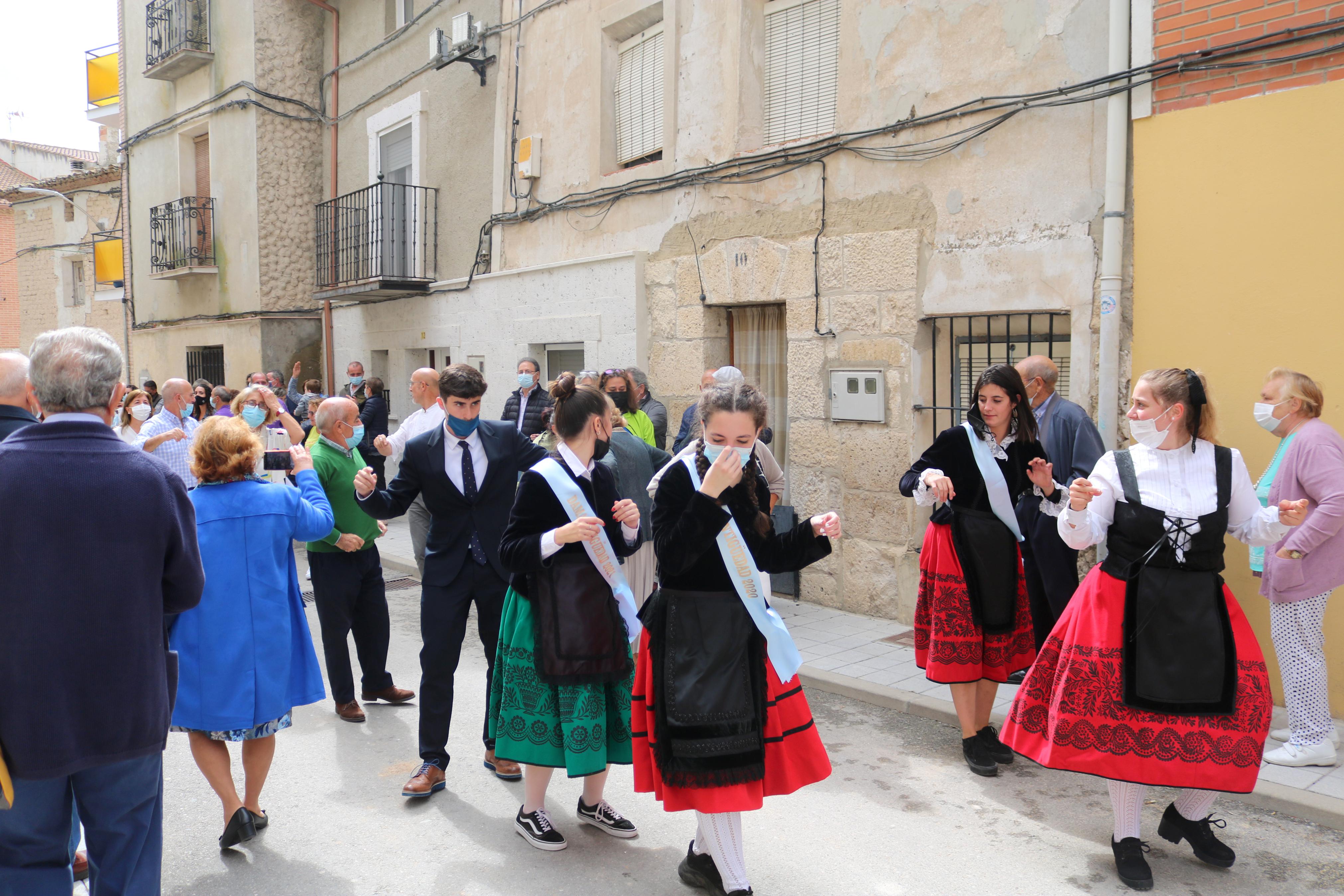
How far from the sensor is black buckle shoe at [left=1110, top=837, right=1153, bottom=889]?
351 cm

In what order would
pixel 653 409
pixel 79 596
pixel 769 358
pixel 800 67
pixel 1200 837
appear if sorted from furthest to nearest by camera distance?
pixel 769 358 → pixel 800 67 → pixel 653 409 → pixel 1200 837 → pixel 79 596

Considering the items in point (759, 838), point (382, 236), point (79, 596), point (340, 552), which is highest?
point (382, 236)

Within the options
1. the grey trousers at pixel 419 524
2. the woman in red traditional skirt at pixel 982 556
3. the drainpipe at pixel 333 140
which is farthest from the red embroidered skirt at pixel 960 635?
the drainpipe at pixel 333 140

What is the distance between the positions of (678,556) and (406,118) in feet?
38.2

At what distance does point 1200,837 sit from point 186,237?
17771 mm

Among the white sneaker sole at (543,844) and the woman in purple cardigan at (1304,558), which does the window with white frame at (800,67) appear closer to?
the woman in purple cardigan at (1304,558)

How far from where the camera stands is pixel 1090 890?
3525 mm

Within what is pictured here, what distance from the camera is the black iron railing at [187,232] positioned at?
17.1 m

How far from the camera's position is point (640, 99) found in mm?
9820

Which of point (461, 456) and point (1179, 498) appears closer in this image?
point (1179, 498)

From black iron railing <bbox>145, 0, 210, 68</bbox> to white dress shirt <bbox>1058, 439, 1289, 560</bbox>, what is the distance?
16.9m

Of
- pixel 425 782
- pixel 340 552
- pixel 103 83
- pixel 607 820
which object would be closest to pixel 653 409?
pixel 340 552

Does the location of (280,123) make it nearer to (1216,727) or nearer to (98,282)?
(98,282)

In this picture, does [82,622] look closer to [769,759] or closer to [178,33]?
[769,759]
